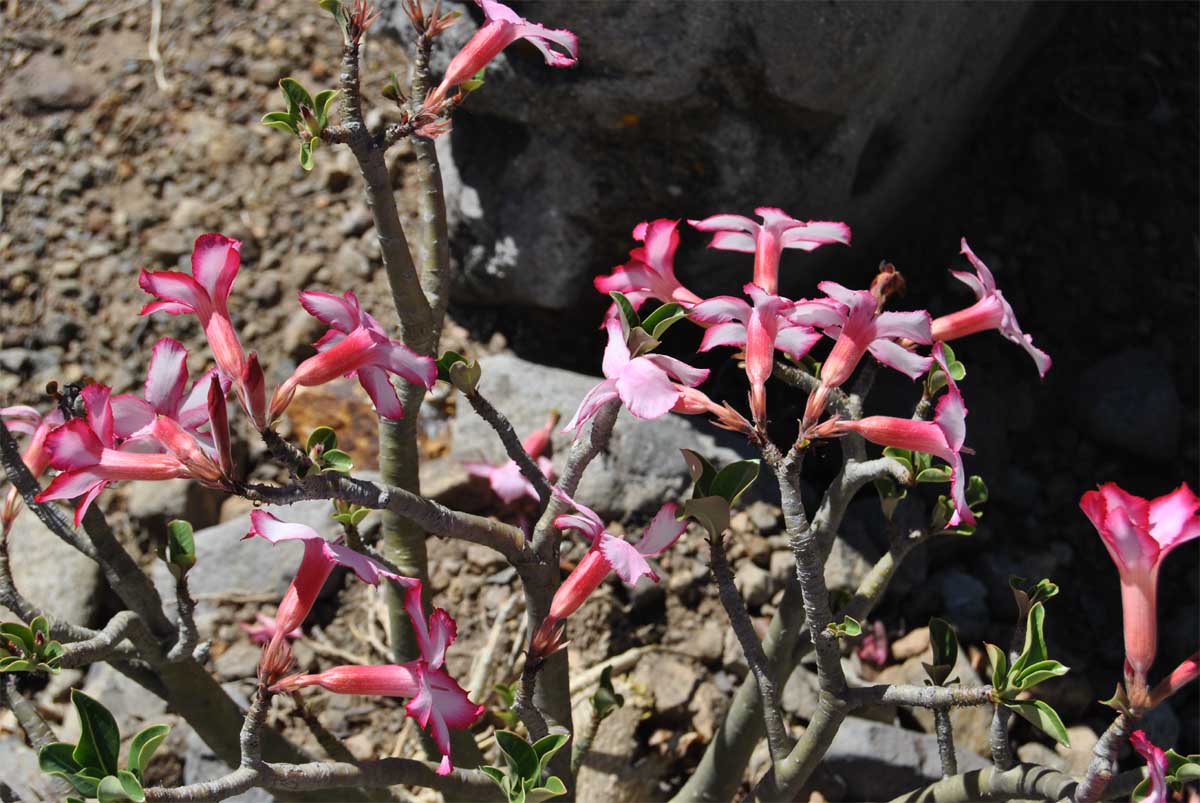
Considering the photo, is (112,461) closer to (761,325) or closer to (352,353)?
(352,353)

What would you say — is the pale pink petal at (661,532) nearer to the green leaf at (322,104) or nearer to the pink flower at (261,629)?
the green leaf at (322,104)

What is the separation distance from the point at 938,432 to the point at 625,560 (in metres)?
0.35

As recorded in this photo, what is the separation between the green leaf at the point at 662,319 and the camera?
3.97 ft

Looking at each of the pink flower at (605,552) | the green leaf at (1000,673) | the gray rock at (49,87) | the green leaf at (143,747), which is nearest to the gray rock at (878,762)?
the green leaf at (1000,673)

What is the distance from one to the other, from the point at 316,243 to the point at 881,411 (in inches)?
67.4

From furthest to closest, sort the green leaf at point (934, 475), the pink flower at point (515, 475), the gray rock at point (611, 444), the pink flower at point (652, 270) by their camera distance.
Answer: the gray rock at point (611, 444) → the pink flower at point (515, 475) → the pink flower at point (652, 270) → the green leaf at point (934, 475)

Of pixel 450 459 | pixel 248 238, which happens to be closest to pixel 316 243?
pixel 248 238

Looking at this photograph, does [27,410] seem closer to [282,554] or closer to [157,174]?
[282,554]

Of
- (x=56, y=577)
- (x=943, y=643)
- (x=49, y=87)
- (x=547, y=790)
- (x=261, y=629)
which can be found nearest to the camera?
(x=547, y=790)

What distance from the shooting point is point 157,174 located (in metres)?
3.39

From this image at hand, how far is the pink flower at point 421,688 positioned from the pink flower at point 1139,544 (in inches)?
26.9

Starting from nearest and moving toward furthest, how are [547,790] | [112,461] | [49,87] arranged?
[112,461], [547,790], [49,87]

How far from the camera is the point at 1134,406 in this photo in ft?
9.59

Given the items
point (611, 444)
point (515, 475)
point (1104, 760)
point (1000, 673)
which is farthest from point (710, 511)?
point (611, 444)
